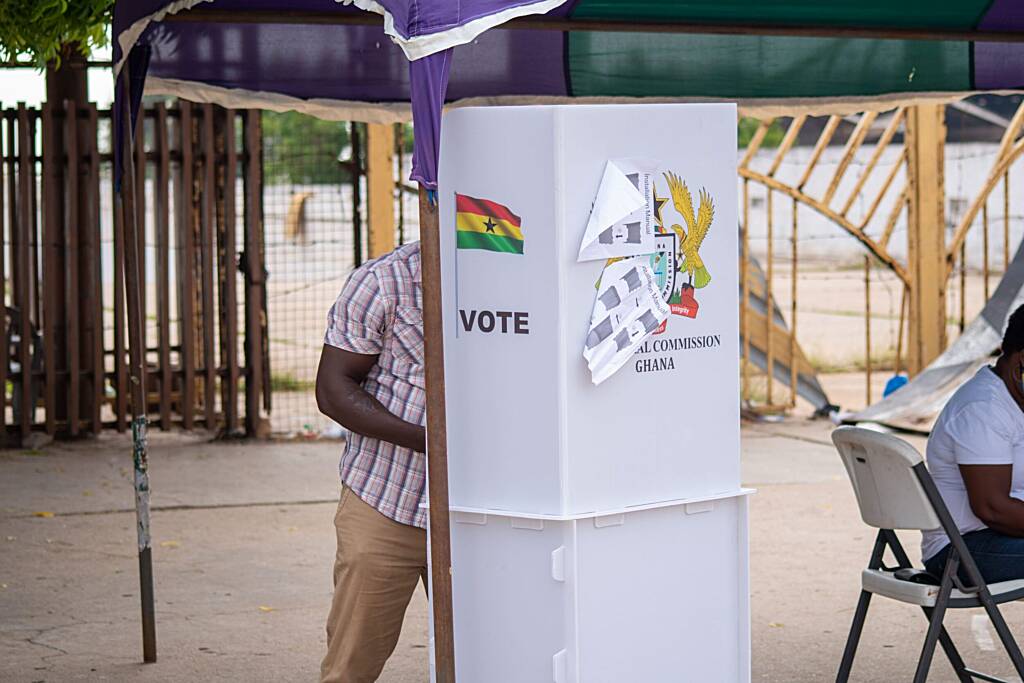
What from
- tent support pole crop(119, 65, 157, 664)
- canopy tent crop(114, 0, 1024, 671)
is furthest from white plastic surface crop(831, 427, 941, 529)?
tent support pole crop(119, 65, 157, 664)

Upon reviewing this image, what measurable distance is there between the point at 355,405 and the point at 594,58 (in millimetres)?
3137

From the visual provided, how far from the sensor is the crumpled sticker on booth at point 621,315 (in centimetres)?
337

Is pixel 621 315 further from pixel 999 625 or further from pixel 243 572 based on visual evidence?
pixel 243 572

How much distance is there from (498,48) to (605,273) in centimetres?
328

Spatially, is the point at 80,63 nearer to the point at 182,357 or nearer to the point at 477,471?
the point at 182,357

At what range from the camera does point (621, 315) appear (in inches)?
134

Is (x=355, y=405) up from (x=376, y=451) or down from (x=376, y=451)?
up

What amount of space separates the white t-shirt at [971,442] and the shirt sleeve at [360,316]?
1845 mm

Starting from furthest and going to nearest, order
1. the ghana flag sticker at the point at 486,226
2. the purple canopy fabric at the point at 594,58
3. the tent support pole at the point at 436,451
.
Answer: the purple canopy fabric at the point at 594,58
the ghana flag sticker at the point at 486,226
the tent support pole at the point at 436,451

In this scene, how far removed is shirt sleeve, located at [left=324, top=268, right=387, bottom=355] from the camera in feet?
13.1

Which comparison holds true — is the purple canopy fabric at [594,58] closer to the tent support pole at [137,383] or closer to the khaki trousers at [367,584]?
the tent support pole at [137,383]

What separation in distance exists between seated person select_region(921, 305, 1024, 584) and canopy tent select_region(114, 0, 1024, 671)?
6.24 feet

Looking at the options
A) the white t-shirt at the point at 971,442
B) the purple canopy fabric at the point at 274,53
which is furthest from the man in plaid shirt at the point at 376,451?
the white t-shirt at the point at 971,442

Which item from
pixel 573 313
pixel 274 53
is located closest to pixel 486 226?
pixel 573 313
